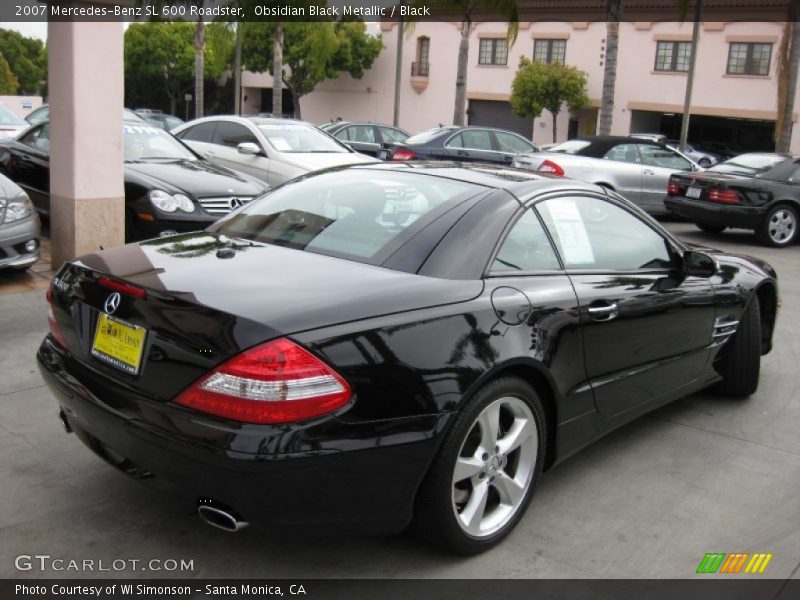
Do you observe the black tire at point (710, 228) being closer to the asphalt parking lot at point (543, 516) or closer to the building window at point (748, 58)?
the asphalt parking lot at point (543, 516)

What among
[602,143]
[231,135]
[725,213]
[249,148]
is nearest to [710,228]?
[725,213]

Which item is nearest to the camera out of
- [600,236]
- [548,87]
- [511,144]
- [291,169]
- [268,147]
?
[600,236]

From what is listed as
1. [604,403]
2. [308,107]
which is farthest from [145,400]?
[308,107]

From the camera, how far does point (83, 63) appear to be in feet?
23.6

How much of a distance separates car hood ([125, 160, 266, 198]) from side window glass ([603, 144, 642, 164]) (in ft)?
22.8

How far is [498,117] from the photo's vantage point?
43.6 m

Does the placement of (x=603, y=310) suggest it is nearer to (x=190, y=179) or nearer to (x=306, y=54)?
(x=190, y=179)

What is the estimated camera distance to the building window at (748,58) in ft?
115

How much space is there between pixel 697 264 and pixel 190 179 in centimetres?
548

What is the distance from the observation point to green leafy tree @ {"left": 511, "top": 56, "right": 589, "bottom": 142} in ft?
127

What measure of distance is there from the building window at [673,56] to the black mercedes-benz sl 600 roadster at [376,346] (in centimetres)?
3608

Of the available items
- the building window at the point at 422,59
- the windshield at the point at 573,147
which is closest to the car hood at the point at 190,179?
the windshield at the point at 573,147

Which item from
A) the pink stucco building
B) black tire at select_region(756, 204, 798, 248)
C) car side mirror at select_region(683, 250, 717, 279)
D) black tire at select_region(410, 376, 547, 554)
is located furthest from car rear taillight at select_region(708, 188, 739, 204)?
the pink stucco building

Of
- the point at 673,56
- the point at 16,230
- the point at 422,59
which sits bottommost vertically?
the point at 16,230
